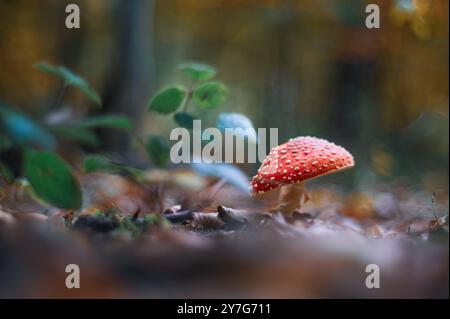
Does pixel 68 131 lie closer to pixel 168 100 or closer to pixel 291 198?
pixel 168 100

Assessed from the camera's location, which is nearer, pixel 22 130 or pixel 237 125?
pixel 22 130

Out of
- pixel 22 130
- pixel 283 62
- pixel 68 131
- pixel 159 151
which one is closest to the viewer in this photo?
pixel 22 130

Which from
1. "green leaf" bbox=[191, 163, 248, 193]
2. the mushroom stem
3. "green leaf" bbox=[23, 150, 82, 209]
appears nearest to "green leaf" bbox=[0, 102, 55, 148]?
"green leaf" bbox=[23, 150, 82, 209]

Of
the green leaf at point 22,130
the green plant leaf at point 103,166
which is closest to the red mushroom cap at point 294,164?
the green plant leaf at point 103,166

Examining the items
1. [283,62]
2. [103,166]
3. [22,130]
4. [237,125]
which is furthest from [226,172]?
[283,62]

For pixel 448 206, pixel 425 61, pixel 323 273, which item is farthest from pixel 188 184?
pixel 425 61

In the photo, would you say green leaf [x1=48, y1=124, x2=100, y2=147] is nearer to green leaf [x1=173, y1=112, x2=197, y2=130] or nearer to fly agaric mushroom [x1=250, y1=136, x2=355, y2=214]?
green leaf [x1=173, y1=112, x2=197, y2=130]

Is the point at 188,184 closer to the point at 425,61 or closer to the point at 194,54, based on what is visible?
the point at 194,54
